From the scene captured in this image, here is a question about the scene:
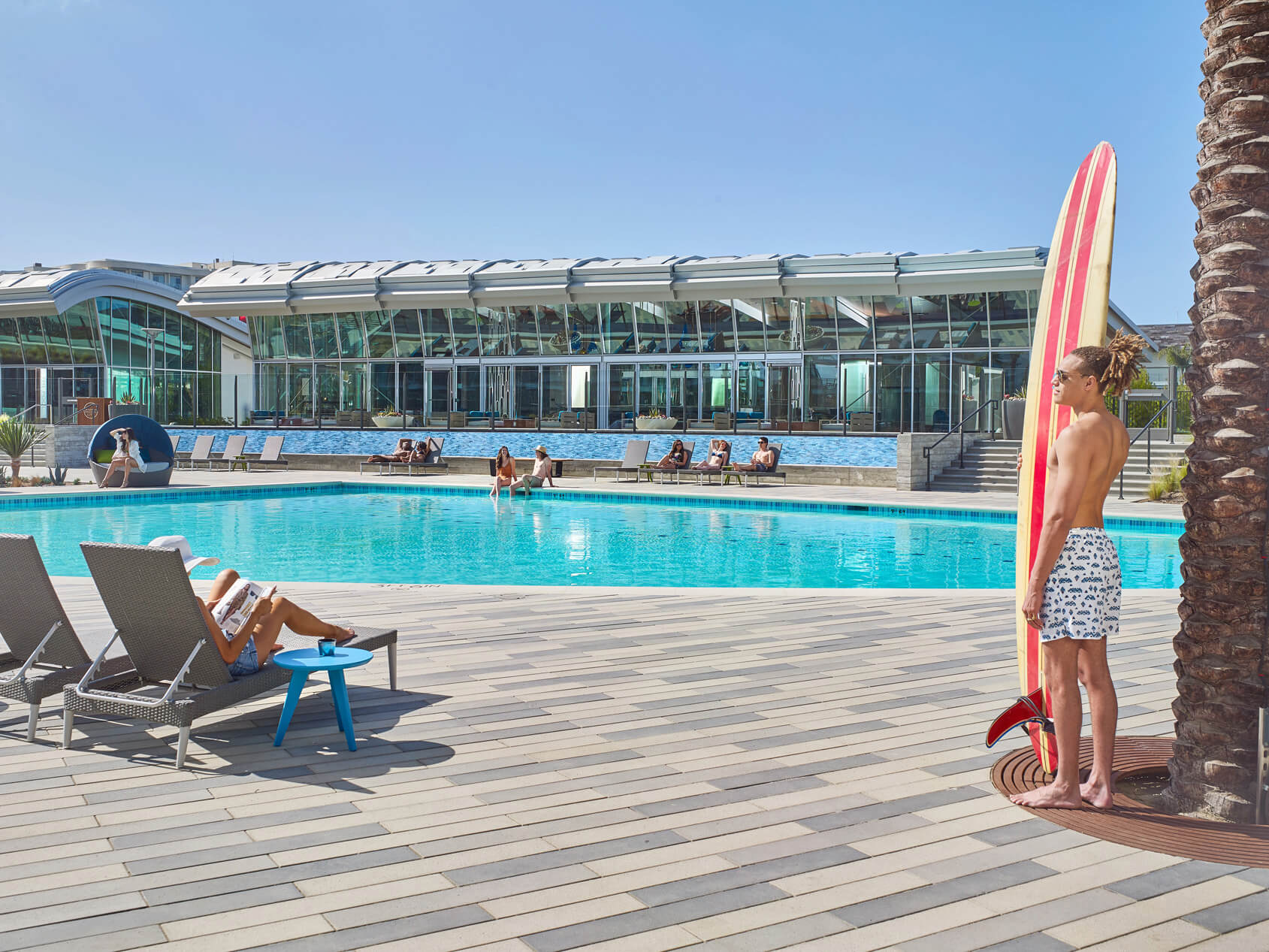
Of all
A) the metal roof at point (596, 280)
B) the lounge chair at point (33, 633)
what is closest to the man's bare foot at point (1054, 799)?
the lounge chair at point (33, 633)

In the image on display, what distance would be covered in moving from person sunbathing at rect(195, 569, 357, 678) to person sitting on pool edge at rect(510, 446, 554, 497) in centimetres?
1469

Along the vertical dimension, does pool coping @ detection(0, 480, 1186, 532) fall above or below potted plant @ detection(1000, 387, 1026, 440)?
below

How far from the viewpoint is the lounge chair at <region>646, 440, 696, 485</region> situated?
829 inches

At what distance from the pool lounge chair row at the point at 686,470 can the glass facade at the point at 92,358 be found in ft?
52.1

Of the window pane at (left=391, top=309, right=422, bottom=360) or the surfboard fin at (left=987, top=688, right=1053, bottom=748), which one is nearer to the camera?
the surfboard fin at (left=987, top=688, right=1053, bottom=748)

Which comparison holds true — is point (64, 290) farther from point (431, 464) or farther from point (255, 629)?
point (255, 629)

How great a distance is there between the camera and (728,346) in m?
27.4

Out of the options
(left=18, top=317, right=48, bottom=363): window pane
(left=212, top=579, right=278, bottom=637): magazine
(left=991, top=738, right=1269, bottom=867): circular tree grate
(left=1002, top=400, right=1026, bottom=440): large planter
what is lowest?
(left=991, top=738, right=1269, bottom=867): circular tree grate

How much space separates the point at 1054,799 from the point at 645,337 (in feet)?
82.3

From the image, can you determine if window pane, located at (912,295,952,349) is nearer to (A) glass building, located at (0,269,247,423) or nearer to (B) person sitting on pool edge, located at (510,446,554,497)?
(B) person sitting on pool edge, located at (510,446,554,497)

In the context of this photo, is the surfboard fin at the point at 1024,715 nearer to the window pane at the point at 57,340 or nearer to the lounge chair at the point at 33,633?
the lounge chair at the point at 33,633

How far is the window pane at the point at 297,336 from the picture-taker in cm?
3105

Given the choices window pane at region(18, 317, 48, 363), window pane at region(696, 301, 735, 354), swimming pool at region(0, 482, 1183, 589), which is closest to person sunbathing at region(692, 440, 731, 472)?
swimming pool at region(0, 482, 1183, 589)

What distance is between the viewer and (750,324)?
27.2 m
